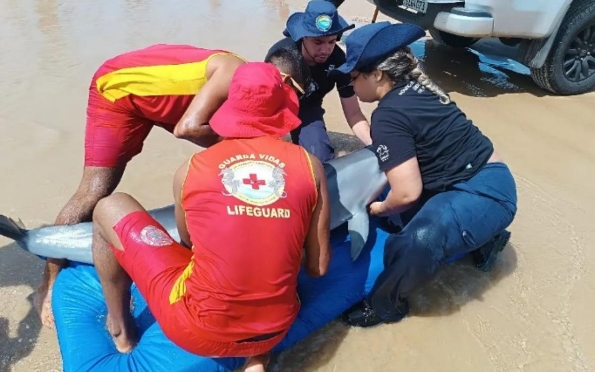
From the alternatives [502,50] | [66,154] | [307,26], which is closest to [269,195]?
[307,26]

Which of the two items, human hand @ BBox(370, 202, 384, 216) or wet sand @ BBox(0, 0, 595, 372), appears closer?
wet sand @ BBox(0, 0, 595, 372)

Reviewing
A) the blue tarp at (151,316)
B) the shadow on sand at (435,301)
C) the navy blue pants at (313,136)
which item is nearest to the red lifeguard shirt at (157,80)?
the blue tarp at (151,316)

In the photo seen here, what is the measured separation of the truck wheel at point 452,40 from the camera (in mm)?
7000

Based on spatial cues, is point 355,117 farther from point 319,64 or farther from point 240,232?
Result: point 240,232

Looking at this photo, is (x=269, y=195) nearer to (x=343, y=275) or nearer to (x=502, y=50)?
(x=343, y=275)

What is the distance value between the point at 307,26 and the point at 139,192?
1.72 metres

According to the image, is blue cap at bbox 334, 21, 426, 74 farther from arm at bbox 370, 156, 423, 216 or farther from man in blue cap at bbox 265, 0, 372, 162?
man in blue cap at bbox 265, 0, 372, 162

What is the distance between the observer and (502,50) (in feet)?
23.6

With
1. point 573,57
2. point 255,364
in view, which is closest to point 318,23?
point 255,364

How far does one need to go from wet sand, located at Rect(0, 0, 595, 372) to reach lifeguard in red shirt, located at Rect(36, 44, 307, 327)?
2.17 ft

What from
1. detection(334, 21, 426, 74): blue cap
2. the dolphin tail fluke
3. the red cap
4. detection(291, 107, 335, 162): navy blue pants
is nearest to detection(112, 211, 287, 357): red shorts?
the red cap

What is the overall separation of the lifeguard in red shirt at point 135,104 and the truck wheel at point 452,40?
4.18 m

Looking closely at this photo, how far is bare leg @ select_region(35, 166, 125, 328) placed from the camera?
10.3 feet

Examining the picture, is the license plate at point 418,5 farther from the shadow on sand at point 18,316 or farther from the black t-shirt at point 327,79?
the shadow on sand at point 18,316
